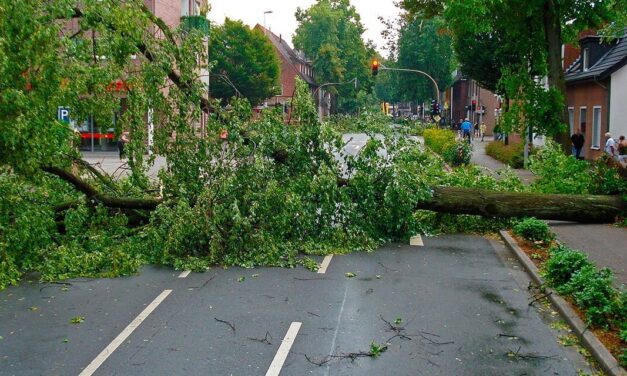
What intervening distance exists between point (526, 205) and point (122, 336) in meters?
9.17

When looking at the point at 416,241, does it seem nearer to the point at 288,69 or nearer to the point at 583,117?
the point at 583,117

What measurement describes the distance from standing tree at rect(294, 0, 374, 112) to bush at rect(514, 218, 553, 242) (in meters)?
84.7

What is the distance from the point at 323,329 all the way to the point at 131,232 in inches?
220

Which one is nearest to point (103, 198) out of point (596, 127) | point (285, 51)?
point (596, 127)

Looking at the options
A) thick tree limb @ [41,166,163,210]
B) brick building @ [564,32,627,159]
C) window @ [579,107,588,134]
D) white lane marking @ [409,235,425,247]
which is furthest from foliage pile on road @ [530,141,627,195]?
window @ [579,107,588,134]

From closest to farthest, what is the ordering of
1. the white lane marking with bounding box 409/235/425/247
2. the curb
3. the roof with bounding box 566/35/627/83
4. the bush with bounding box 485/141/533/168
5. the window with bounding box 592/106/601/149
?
1. the curb
2. the white lane marking with bounding box 409/235/425/247
3. the bush with bounding box 485/141/533/168
4. the roof with bounding box 566/35/627/83
5. the window with bounding box 592/106/601/149

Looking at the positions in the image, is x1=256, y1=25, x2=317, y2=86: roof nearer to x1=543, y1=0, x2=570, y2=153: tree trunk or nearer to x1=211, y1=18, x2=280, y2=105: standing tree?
x1=211, y1=18, x2=280, y2=105: standing tree

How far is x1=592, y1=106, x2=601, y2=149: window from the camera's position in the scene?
32875 millimetres

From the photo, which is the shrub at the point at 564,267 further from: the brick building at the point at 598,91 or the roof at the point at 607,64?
the roof at the point at 607,64

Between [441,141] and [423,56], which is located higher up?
[423,56]

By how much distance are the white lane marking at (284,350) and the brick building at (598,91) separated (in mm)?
23517

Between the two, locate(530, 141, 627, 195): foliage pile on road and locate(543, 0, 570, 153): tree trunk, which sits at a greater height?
locate(543, 0, 570, 153): tree trunk

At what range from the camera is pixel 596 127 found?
33469 mm

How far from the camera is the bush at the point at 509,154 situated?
97.6 feet
